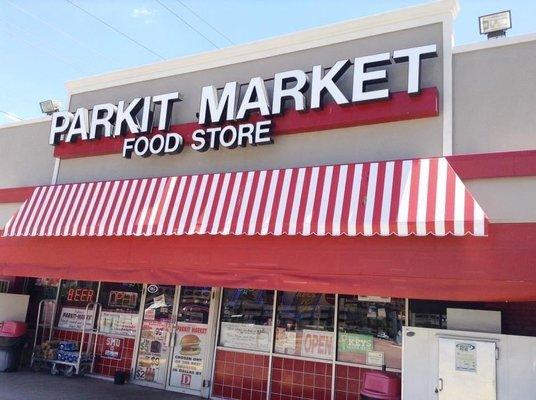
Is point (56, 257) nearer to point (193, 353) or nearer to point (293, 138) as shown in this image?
point (193, 353)

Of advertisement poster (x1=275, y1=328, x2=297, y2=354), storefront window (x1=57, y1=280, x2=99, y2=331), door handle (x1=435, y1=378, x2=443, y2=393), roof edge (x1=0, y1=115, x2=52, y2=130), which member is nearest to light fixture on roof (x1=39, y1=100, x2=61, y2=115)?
roof edge (x1=0, y1=115, x2=52, y2=130)

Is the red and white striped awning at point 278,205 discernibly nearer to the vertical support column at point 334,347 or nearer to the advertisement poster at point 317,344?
the vertical support column at point 334,347

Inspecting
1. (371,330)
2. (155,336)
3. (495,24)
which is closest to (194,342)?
(155,336)

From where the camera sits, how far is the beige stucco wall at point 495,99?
23.5ft

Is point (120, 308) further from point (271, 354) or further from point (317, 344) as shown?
point (317, 344)

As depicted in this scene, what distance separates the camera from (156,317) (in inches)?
420

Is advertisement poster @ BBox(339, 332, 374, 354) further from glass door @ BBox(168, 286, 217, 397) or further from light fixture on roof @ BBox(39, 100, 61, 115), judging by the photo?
light fixture on roof @ BBox(39, 100, 61, 115)

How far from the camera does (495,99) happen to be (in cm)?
740

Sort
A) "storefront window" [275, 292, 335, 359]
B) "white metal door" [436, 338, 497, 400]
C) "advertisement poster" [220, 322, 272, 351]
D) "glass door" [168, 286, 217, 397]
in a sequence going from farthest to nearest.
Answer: "glass door" [168, 286, 217, 397], "advertisement poster" [220, 322, 272, 351], "storefront window" [275, 292, 335, 359], "white metal door" [436, 338, 497, 400]

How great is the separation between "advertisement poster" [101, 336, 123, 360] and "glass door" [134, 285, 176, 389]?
1.86 ft

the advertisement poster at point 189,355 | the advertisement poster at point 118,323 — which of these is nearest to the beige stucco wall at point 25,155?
the advertisement poster at point 118,323

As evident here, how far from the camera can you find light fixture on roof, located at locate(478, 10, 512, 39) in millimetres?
7912

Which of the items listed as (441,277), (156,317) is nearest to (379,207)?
(441,277)

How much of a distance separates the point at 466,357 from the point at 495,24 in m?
5.30
